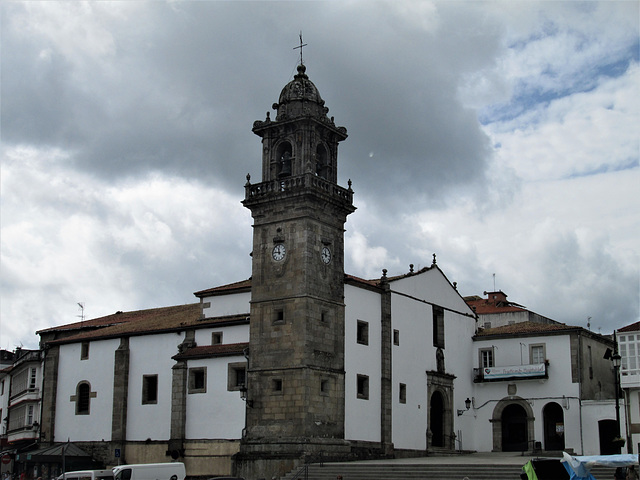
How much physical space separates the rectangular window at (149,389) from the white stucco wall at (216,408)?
2.89 metres

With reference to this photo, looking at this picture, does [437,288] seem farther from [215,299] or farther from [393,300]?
[215,299]

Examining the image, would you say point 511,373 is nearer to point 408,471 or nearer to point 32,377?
point 408,471

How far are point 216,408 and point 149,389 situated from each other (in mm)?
5215

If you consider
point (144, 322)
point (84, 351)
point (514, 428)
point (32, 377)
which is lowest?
point (514, 428)

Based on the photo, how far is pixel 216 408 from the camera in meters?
42.2

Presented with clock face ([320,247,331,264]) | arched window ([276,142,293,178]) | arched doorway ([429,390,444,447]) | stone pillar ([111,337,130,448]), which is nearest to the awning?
stone pillar ([111,337,130,448])

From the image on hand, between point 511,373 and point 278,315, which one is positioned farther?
point 511,373

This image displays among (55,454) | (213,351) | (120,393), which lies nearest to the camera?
(213,351)

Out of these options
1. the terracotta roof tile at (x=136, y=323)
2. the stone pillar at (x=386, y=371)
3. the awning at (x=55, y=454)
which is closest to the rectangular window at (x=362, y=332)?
the stone pillar at (x=386, y=371)

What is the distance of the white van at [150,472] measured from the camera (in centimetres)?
3534

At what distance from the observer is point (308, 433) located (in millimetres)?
38312

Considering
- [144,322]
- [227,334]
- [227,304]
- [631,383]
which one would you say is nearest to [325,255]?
[227,334]

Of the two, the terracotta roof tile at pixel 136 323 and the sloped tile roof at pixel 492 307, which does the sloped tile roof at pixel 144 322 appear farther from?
the sloped tile roof at pixel 492 307

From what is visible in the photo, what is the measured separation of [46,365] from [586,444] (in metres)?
29.5
